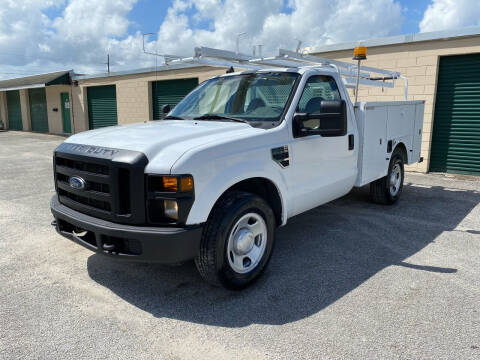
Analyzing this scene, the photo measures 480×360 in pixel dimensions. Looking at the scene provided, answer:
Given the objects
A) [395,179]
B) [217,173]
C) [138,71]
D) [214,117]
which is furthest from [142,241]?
[138,71]

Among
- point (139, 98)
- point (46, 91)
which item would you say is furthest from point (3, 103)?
point (139, 98)

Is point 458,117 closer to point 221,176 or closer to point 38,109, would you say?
point 221,176

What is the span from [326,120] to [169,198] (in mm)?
1723

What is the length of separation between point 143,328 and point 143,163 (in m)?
1.28

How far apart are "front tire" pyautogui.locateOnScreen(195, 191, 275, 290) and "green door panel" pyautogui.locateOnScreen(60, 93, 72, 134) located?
21.3 meters

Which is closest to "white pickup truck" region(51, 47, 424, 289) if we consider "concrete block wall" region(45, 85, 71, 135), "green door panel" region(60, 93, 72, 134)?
"green door panel" region(60, 93, 72, 134)

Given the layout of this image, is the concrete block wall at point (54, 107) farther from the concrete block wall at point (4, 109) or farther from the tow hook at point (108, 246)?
the tow hook at point (108, 246)

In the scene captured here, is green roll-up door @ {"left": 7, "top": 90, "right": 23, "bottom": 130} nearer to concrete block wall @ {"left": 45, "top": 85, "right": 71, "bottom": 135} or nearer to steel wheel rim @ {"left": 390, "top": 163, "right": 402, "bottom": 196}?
concrete block wall @ {"left": 45, "top": 85, "right": 71, "bottom": 135}

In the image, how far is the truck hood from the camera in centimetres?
314

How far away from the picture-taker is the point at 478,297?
3572 mm

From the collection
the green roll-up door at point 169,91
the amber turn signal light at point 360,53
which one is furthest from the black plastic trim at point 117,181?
the green roll-up door at point 169,91

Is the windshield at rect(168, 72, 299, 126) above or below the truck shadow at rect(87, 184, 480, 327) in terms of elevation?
above

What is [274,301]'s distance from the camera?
11.5 ft

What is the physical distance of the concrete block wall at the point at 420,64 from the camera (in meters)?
9.16
